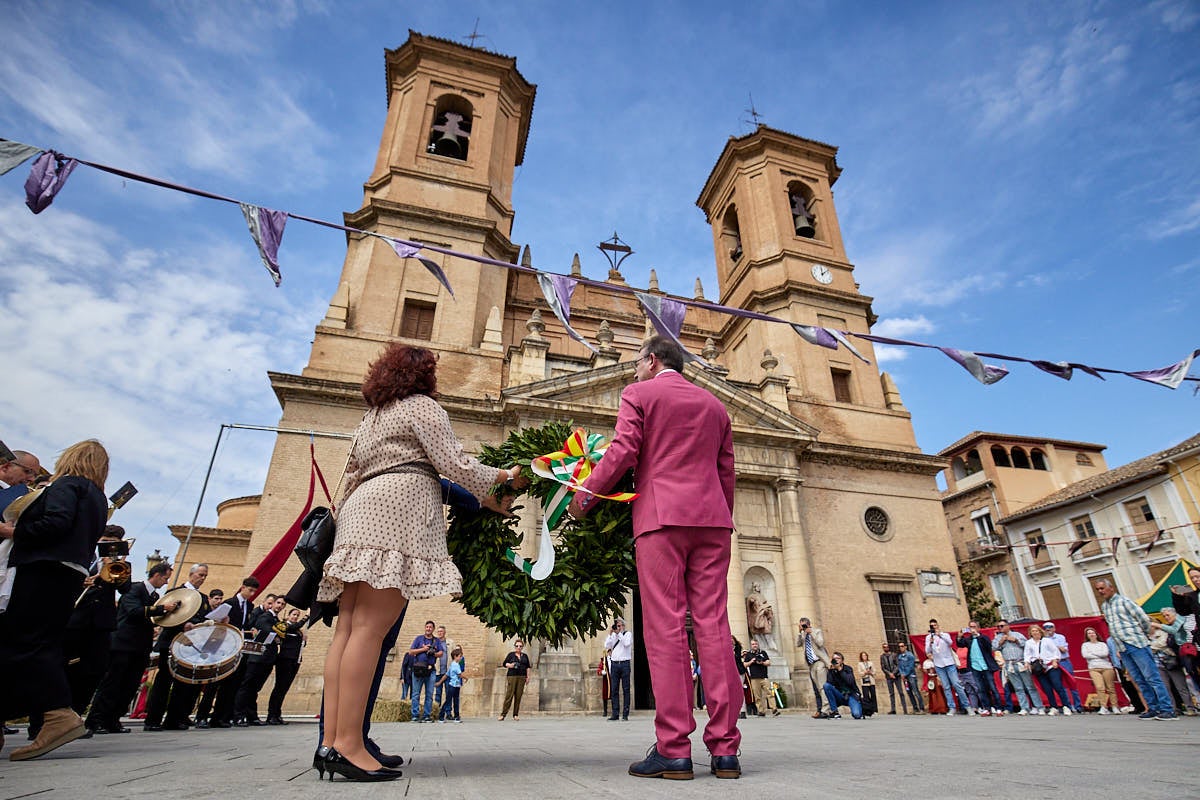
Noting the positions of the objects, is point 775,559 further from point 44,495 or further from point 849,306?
point 44,495

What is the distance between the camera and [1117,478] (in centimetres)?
2716

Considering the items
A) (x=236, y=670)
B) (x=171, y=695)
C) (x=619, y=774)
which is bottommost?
(x=619, y=774)

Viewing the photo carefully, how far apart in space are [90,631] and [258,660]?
12.4 ft

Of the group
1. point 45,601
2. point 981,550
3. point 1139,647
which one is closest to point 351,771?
point 45,601

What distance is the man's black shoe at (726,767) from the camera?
265 cm

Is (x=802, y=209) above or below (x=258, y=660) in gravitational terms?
above

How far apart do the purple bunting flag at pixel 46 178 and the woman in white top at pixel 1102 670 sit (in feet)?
53.3

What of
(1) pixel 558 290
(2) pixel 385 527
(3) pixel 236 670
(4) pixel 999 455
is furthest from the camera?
(4) pixel 999 455

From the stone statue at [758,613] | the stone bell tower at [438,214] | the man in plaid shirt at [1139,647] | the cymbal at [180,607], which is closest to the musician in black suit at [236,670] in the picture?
the cymbal at [180,607]

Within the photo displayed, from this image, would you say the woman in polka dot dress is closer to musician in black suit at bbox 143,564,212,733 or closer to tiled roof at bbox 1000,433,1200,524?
musician in black suit at bbox 143,564,212,733

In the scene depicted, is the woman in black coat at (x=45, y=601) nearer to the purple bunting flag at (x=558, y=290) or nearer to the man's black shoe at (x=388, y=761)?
the man's black shoe at (x=388, y=761)

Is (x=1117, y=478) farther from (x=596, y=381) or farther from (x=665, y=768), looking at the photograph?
(x=665, y=768)

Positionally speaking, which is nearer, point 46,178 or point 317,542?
point 317,542

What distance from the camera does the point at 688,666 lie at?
2994 millimetres
